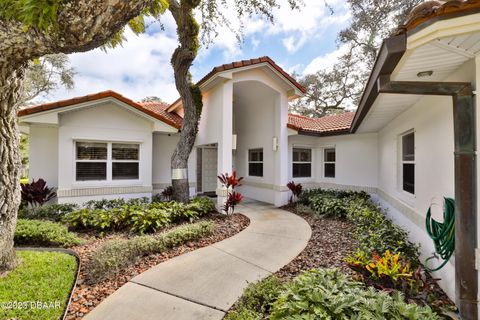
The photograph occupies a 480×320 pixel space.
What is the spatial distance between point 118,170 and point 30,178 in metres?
2.86

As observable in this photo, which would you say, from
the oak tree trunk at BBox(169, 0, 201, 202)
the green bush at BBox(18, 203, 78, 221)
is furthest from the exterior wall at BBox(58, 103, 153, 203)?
the oak tree trunk at BBox(169, 0, 201, 202)

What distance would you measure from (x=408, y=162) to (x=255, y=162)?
6647 millimetres

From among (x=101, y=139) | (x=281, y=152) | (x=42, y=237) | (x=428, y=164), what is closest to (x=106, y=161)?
(x=101, y=139)

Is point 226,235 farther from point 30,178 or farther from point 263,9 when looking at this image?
point 263,9

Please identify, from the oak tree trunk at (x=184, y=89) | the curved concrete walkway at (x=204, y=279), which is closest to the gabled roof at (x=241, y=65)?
the oak tree trunk at (x=184, y=89)

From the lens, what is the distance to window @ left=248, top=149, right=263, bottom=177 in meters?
11.0

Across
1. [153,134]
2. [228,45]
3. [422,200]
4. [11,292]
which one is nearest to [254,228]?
[422,200]

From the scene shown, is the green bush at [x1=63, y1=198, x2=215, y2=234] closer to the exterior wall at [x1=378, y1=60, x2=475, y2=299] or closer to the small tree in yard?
the small tree in yard

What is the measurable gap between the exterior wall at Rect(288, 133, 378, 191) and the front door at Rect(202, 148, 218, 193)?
4.11 meters

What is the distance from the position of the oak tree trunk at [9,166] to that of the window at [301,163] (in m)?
9.75

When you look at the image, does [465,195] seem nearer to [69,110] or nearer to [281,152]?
[281,152]

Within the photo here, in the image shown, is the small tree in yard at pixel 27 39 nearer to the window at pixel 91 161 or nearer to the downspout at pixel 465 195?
the downspout at pixel 465 195

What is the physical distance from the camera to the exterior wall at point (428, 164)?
10.8 ft

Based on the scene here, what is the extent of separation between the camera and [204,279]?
3.81 metres
